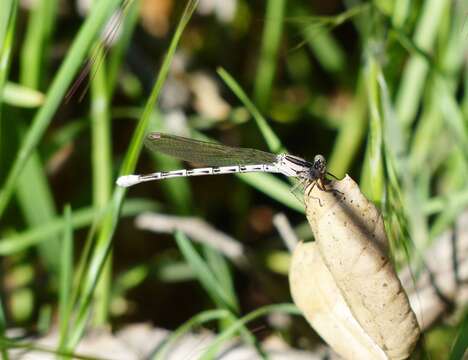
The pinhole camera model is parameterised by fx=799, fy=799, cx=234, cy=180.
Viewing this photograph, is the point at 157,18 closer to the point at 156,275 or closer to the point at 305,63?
the point at 305,63

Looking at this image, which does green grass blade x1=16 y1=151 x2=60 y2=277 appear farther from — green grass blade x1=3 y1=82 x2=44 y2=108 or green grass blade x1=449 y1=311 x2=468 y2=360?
green grass blade x1=449 y1=311 x2=468 y2=360

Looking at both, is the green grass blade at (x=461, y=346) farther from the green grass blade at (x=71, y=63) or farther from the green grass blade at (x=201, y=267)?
the green grass blade at (x=71, y=63)

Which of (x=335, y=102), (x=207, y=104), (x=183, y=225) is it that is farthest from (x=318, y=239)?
(x=335, y=102)

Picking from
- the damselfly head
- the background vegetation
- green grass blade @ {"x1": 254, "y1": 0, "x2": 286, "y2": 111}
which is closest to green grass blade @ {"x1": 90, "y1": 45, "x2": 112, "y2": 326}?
the background vegetation

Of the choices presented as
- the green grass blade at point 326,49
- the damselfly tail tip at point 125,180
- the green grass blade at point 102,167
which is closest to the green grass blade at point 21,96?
the green grass blade at point 102,167

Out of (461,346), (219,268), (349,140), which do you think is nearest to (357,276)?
(461,346)

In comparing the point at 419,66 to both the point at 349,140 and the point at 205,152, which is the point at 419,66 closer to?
the point at 349,140
